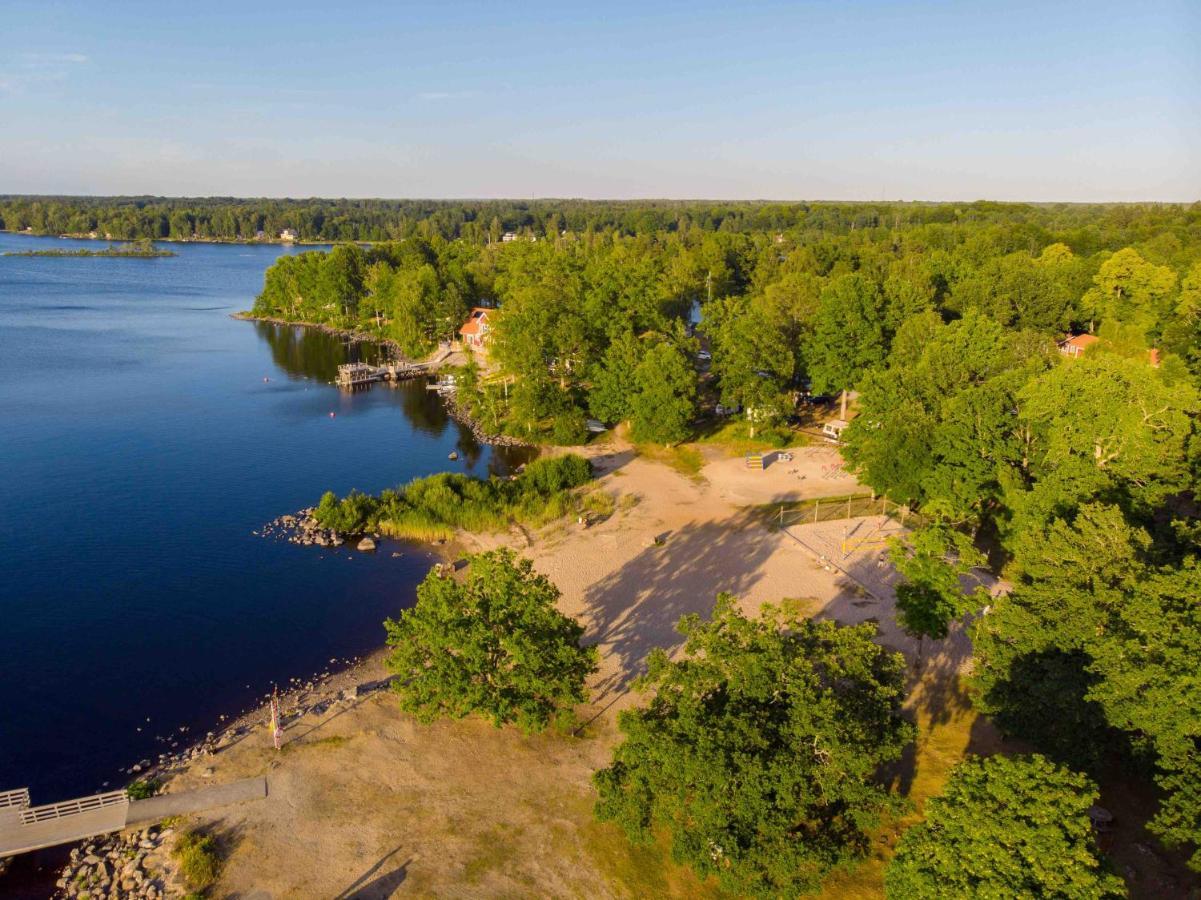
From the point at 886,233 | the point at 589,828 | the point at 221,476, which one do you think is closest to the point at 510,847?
the point at 589,828

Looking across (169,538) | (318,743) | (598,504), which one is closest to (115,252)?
(169,538)

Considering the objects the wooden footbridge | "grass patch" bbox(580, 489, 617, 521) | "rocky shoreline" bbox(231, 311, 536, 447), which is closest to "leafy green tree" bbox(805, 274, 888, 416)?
"grass patch" bbox(580, 489, 617, 521)

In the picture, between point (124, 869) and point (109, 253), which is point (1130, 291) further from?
point (109, 253)

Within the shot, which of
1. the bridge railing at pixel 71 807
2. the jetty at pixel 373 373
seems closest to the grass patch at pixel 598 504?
the bridge railing at pixel 71 807

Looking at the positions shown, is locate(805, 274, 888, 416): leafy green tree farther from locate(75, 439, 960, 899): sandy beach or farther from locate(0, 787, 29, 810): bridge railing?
locate(0, 787, 29, 810): bridge railing

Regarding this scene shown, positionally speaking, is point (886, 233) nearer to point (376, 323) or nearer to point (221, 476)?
point (376, 323)

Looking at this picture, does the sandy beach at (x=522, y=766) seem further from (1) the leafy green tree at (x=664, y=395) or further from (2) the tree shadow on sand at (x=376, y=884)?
(1) the leafy green tree at (x=664, y=395)
